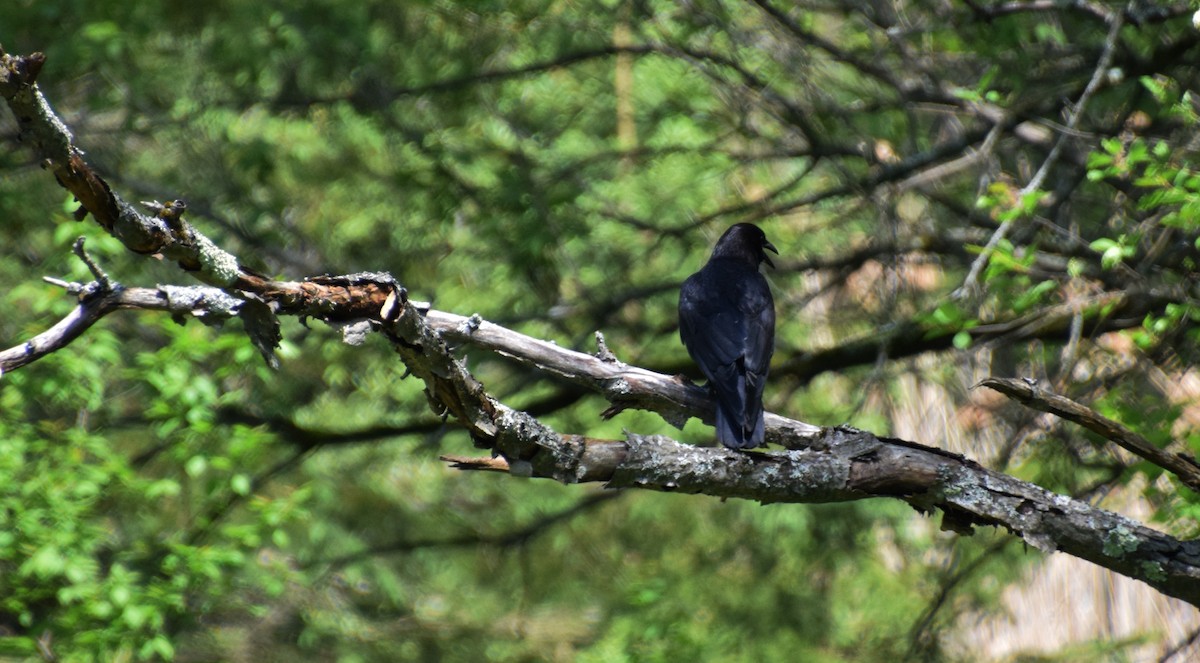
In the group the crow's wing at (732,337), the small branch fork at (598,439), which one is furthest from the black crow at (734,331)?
the small branch fork at (598,439)

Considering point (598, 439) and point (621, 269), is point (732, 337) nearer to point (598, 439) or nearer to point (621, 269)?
point (598, 439)

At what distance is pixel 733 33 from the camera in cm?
591

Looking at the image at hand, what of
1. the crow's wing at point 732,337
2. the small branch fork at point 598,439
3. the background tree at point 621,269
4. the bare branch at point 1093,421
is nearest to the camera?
the small branch fork at point 598,439

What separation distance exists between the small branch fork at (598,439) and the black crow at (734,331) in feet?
0.57

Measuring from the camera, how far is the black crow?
3.60 metres

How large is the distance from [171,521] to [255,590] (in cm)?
100

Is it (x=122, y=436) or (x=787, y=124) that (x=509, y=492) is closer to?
(x=122, y=436)

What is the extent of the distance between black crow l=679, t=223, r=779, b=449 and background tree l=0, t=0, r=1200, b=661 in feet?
2.19

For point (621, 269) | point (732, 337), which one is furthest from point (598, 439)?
point (621, 269)

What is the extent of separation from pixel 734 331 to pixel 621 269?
224cm

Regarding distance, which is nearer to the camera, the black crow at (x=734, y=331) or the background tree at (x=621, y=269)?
the black crow at (x=734, y=331)

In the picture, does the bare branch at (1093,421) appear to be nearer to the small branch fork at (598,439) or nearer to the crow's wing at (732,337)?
the small branch fork at (598,439)

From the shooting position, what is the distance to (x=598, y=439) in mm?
2936

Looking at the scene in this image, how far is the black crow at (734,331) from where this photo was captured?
3600 millimetres
